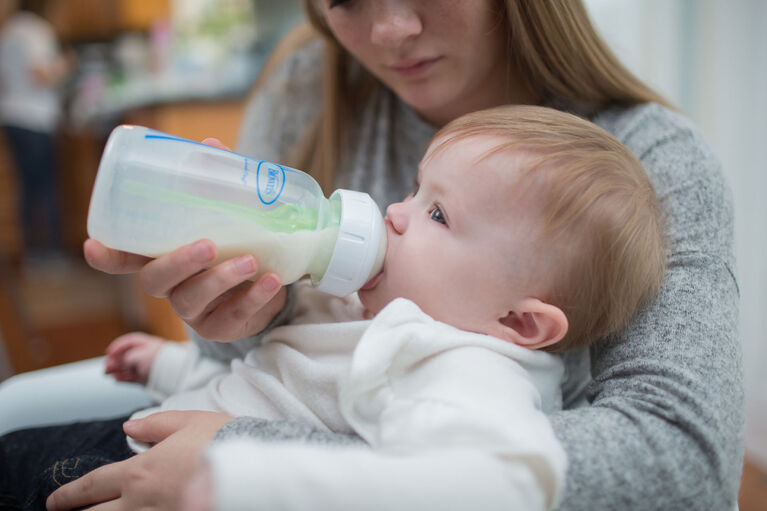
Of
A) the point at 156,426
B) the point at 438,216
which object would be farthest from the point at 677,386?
the point at 156,426

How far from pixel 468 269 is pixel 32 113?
402 cm

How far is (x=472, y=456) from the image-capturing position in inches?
21.9

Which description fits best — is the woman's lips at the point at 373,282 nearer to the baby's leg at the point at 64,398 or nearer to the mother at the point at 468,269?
the mother at the point at 468,269

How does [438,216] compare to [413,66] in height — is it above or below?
below

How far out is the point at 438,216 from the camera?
2.65 ft

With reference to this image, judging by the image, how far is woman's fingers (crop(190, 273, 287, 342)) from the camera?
2.37ft

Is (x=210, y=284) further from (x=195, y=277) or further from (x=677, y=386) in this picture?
(x=677, y=386)

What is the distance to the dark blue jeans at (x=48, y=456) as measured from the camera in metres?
0.77

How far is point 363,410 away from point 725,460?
40 centimetres

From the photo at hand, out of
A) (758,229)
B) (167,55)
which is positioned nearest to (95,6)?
(167,55)

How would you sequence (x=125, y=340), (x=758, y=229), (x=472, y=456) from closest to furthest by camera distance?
(x=472, y=456) → (x=125, y=340) → (x=758, y=229)

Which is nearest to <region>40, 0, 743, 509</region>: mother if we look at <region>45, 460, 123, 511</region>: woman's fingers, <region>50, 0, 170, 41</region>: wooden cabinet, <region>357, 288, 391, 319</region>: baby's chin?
<region>45, 460, 123, 511</region>: woman's fingers

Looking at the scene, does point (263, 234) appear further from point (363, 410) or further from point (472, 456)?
point (472, 456)

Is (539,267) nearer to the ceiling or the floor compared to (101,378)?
nearer to the ceiling
